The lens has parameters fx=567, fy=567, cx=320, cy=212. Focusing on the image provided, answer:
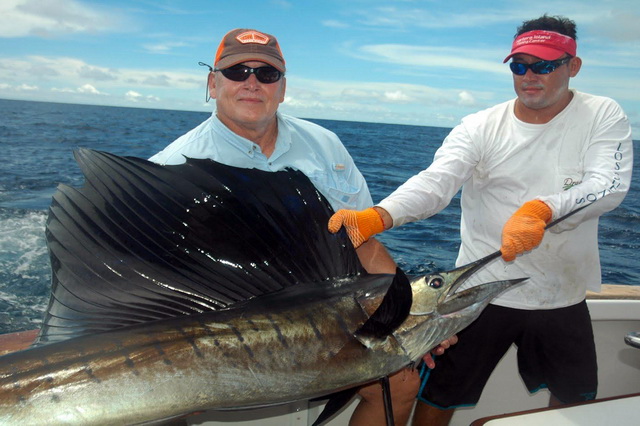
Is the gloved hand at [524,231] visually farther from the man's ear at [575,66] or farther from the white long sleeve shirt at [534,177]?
the man's ear at [575,66]

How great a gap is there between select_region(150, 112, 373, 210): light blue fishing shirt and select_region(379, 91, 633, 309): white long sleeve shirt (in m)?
0.23

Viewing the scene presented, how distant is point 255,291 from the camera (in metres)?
1.64

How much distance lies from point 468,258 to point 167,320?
134cm

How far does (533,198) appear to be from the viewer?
2.15 metres

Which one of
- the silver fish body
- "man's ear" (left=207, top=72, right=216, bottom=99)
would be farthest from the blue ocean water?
the silver fish body

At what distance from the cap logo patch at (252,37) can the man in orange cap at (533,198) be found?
0.75 metres

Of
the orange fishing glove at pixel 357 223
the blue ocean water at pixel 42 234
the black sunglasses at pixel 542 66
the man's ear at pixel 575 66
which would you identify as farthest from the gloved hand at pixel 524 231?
the blue ocean water at pixel 42 234

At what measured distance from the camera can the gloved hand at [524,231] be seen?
5.97 ft

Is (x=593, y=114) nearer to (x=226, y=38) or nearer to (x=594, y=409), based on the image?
(x=594, y=409)

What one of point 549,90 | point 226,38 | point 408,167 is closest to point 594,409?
point 549,90

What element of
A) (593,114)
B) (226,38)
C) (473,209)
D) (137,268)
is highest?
→ (226,38)

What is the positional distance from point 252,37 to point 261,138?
371mm

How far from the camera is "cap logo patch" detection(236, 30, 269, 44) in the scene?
81.4 inches

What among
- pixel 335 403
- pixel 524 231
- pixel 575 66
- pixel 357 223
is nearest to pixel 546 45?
pixel 575 66
